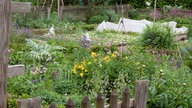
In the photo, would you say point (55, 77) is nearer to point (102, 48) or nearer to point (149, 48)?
point (102, 48)

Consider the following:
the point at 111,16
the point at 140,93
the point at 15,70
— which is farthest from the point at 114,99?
the point at 111,16

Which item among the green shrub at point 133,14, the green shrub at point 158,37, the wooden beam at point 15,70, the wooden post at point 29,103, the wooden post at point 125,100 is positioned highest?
the wooden beam at point 15,70

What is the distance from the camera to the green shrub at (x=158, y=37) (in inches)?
417

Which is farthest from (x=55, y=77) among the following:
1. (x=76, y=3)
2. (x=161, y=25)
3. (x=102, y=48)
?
(x=76, y=3)

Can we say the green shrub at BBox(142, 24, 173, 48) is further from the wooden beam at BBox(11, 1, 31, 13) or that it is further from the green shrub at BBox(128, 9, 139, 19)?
the green shrub at BBox(128, 9, 139, 19)

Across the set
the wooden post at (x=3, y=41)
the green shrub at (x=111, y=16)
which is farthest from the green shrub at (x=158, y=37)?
the wooden post at (x=3, y=41)

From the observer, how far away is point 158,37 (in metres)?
10.5

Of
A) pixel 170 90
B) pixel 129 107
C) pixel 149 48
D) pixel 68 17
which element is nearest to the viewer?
pixel 129 107

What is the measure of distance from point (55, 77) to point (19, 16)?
8.58 metres

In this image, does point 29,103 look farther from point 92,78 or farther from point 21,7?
point 92,78

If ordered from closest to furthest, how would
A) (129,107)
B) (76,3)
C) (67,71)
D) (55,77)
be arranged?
1. (129,107)
2. (55,77)
3. (67,71)
4. (76,3)

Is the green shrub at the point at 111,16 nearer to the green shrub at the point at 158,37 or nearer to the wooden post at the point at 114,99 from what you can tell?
the green shrub at the point at 158,37

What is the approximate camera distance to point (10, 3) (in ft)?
9.58

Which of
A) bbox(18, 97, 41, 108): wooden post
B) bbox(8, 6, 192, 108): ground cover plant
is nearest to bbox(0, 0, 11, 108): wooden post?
bbox(18, 97, 41, 108): wooden post
